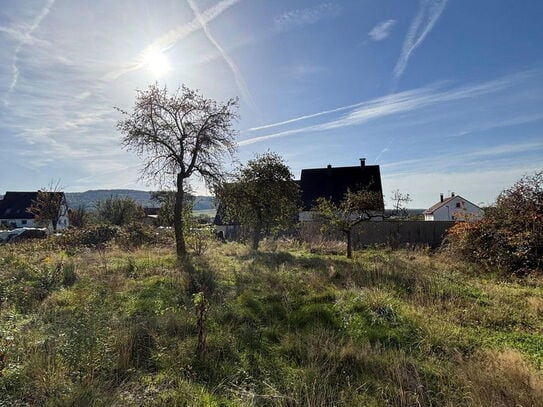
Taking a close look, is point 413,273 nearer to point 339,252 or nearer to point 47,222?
point 339,252

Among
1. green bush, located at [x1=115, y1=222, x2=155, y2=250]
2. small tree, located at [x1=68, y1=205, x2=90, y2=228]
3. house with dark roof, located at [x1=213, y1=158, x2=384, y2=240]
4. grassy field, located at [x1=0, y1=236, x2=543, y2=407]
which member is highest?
house with dark roof, located at [x1=213, y1=158, x2=384, y2=240]

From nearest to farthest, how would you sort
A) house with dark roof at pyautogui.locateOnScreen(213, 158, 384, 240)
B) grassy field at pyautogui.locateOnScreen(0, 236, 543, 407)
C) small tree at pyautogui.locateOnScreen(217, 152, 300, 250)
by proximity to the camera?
1. grassy field at pyautogui.locateOnScreen(0, 236, 543, 407)
2. small tree at pyautogui.locateOnScreen(217, 152, 300, 250)
3. house with dark roof at pyautogui.locateOnScreen(213, 158, 384, 240)

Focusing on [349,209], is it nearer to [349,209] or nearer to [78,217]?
[349,209]

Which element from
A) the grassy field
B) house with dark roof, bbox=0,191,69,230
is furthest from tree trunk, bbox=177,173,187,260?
house with dark roof, bbox=0,191,69,230

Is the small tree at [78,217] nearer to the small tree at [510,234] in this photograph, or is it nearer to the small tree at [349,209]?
the small tree at [349,209]

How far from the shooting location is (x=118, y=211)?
39.3 metres

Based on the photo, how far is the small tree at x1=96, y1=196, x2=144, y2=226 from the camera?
128 ft

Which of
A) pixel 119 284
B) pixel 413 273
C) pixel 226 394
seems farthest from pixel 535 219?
pixel 119 284

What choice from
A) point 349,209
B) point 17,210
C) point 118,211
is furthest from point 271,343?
point 17,210

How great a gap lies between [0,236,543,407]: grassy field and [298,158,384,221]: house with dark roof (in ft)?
80.2

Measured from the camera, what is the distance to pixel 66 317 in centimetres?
575

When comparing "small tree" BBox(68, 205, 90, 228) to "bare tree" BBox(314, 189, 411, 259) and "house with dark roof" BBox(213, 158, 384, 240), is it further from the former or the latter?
"bare tree" BBox(314, 189, 411, 259)

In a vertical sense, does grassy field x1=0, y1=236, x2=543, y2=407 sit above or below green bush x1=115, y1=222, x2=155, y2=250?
below

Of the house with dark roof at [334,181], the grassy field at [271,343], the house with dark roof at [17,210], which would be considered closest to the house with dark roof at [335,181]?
the house with dark roof at [334,181]
